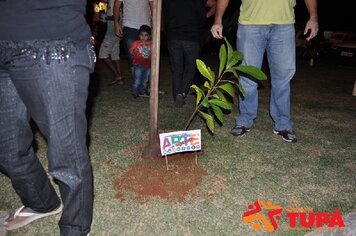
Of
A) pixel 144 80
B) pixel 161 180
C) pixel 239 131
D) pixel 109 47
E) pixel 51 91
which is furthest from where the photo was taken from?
pixel 109 47

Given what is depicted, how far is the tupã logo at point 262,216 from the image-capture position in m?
1.99

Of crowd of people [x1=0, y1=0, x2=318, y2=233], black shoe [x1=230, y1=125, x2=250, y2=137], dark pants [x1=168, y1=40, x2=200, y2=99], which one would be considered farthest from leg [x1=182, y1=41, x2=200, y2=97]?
crowd of people [x1=0, y1=0, x2=318, y2=233]

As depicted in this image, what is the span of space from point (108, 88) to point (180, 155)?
2867 mm

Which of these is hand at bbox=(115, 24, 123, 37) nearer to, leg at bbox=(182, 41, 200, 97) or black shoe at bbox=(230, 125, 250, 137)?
leg at bbox=(182, 41, 200, 97)

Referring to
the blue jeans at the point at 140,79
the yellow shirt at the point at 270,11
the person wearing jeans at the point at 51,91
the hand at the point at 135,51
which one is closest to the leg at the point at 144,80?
the blue jeans at the point at 140,79

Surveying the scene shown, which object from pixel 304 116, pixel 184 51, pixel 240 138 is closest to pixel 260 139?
pixel 240 138

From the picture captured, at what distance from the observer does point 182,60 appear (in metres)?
4.26

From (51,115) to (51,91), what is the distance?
110 mm

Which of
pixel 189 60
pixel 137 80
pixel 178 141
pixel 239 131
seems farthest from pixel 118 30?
pixel 178 141

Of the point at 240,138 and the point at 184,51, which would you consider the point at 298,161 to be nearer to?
the point at 240,138

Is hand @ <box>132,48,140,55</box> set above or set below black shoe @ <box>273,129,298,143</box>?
above

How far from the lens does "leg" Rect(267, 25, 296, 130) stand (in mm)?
3020

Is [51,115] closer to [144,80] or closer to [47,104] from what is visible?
[47,104]

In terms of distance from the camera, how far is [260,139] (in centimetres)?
328
